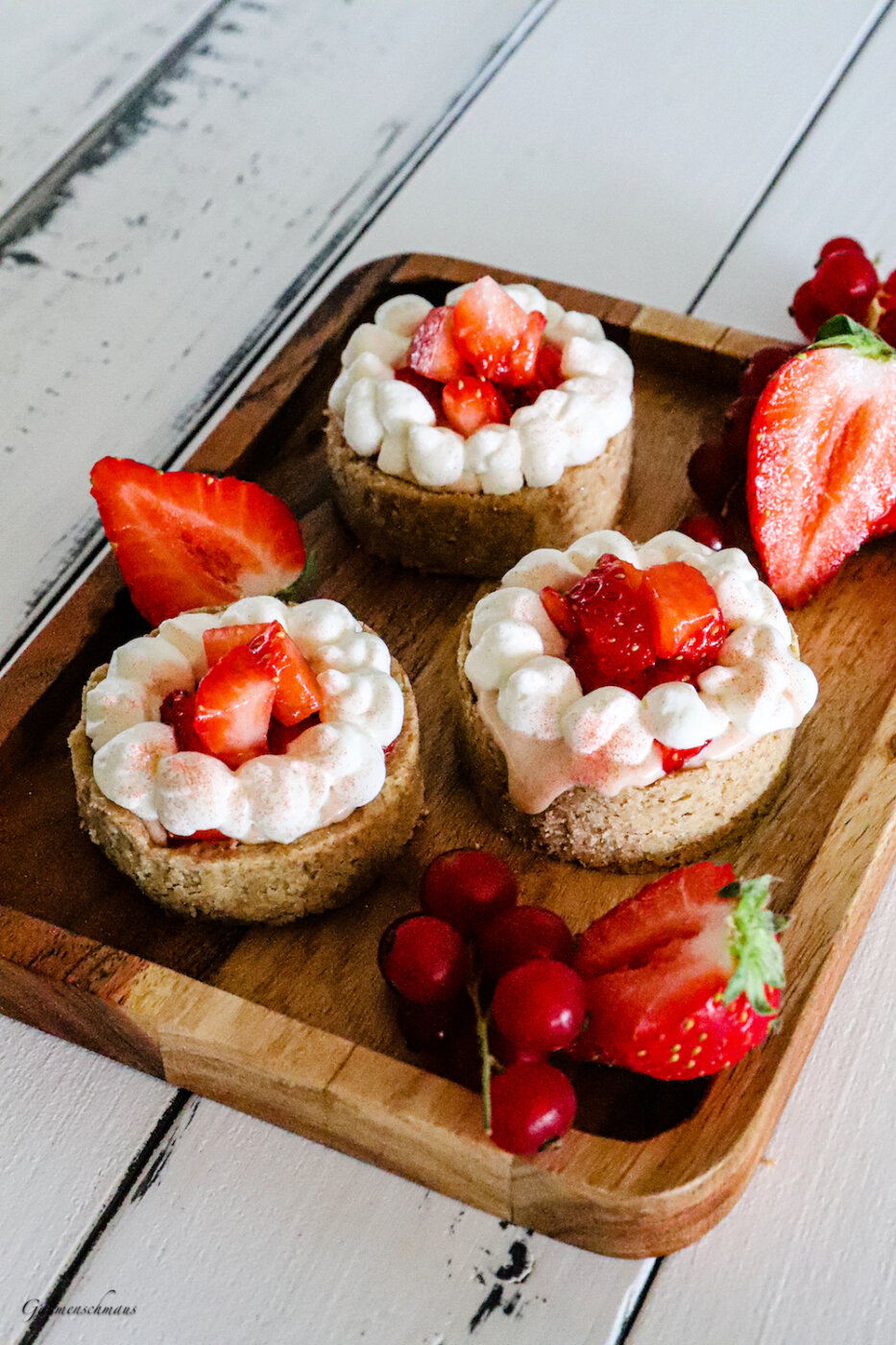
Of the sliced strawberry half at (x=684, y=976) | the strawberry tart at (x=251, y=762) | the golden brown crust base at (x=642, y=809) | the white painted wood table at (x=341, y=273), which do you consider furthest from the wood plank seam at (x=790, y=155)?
the sliced strawberry half at (x=684, y=976)

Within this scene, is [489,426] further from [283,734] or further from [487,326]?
[283,734]

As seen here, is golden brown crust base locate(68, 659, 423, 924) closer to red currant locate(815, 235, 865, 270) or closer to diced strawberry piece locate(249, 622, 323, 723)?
diced strawberry piece locate(249, 622, 323, 723)

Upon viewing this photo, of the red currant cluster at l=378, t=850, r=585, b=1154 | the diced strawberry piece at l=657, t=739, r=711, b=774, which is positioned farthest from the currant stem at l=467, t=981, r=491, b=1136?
the diced strawberry piece at l=657, t=739, r=711, b=774

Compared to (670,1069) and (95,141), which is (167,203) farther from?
(670,1069)

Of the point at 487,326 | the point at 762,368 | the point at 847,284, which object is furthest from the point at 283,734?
the point at 847,284

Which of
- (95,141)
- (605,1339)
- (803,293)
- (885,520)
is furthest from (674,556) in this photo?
(95,141)

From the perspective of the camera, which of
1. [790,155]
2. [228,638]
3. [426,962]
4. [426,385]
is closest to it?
[426,962]

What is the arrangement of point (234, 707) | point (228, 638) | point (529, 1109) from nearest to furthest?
point (529, 1109)
point (234, 707)
point (228, 638)

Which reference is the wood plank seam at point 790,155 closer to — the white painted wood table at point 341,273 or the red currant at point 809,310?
the white painted wood table at point 341,273
